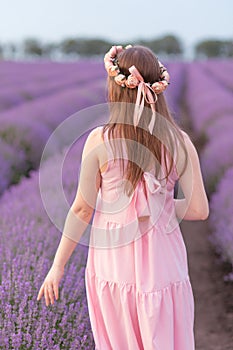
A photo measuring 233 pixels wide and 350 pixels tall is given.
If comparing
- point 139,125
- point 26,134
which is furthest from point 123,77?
point 26,134

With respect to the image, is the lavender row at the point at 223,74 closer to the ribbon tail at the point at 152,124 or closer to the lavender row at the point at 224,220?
the lavender row at the point at 224,220

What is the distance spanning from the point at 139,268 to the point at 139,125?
0.42 metres

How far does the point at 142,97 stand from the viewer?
1823 mm

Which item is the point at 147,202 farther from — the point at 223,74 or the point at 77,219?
the point at 223,74

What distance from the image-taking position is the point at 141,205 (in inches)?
73.2

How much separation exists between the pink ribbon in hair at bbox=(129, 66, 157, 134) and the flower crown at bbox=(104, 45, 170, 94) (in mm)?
11

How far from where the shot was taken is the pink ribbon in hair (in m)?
1.79

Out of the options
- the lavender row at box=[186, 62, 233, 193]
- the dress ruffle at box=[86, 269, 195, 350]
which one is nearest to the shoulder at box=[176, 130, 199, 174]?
the dress ruffle at box=[86, 269, 195, 350]

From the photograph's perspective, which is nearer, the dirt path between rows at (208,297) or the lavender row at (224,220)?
the dirt path between rows at (208,297)

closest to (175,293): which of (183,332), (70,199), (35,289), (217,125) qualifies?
(183,332)

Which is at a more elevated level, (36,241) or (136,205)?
(136,205)

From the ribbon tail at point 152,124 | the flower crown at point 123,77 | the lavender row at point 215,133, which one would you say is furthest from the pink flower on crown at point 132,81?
the lavender row at point 215,133

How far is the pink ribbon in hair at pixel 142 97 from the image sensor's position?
5.86 feet

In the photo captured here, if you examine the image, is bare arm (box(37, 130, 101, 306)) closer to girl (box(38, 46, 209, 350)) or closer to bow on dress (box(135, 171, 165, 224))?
girl (box(38, 46, 209, 350))
